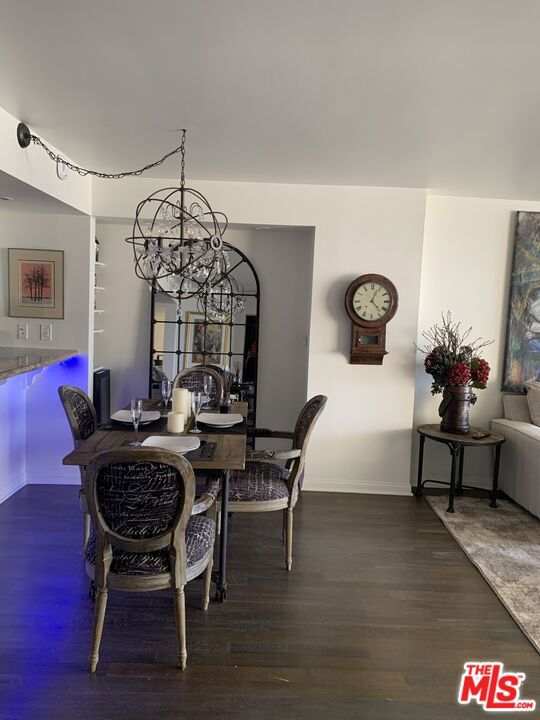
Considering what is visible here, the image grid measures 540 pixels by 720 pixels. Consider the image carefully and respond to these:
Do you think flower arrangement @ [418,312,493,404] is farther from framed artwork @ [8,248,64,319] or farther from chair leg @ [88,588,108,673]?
framed artwork @ [8,248,64,319]

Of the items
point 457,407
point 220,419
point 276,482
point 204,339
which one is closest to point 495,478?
point 457,407

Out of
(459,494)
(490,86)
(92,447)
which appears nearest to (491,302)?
(459,494)

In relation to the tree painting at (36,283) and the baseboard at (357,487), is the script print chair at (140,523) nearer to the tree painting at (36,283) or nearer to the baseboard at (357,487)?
the baseboard at (357,487)

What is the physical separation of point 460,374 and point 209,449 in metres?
2.16

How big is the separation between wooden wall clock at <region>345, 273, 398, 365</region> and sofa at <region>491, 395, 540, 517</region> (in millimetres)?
1230

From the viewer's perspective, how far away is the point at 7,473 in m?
3.80

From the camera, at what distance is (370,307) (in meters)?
3.96

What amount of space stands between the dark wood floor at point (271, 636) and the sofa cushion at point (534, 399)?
144 cm

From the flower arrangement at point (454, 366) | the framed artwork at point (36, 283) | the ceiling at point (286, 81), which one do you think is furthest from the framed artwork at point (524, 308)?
the framed artwork at point (36, 283)

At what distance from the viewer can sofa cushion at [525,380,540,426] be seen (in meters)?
4.08

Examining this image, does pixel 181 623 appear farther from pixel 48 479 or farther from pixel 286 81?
pixel 48 479

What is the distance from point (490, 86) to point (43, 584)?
3.19m

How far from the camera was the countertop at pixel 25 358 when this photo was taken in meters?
2.83

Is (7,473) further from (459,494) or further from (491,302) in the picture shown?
(491,302)
